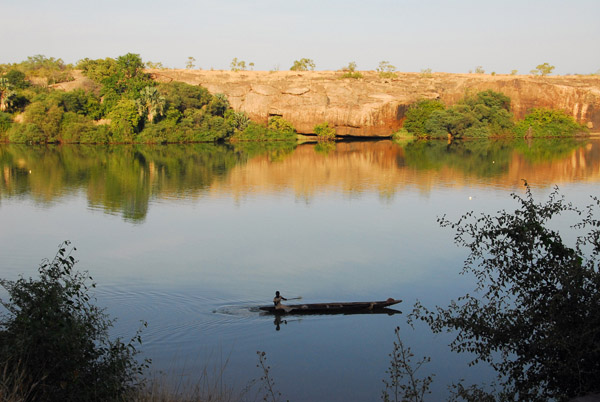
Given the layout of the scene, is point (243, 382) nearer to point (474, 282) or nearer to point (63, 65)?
point (474, 282)

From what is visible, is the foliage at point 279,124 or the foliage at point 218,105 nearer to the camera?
the foliage at point 218,105

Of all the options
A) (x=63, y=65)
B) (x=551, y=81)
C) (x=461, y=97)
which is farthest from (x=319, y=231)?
(x=63, y=65)

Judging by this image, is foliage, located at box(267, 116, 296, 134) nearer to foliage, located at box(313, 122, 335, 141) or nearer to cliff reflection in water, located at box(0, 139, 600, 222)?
foliage, located at box(313, 122, 335, 141)

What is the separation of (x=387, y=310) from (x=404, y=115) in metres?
56.0

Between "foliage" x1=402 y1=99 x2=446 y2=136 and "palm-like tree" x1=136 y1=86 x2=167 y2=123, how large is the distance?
86.2 feet

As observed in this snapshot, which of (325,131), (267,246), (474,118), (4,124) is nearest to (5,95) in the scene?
(4,124)

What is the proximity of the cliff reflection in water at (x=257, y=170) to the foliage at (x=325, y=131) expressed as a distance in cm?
1320

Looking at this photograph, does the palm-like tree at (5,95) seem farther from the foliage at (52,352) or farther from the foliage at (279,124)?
the foliage at (52,352)

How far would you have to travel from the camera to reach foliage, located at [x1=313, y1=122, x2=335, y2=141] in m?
65.1

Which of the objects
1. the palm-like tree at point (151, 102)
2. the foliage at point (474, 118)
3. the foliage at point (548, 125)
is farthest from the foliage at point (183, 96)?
the foliage at point (548, 125)

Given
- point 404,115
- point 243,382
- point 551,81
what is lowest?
point 243,382

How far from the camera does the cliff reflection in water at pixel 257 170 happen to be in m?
27.5

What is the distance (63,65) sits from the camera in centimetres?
8781

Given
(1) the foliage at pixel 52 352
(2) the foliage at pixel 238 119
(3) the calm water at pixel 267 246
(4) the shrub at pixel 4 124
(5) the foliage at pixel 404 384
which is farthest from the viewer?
(2) the foliage at pixel 238 119
